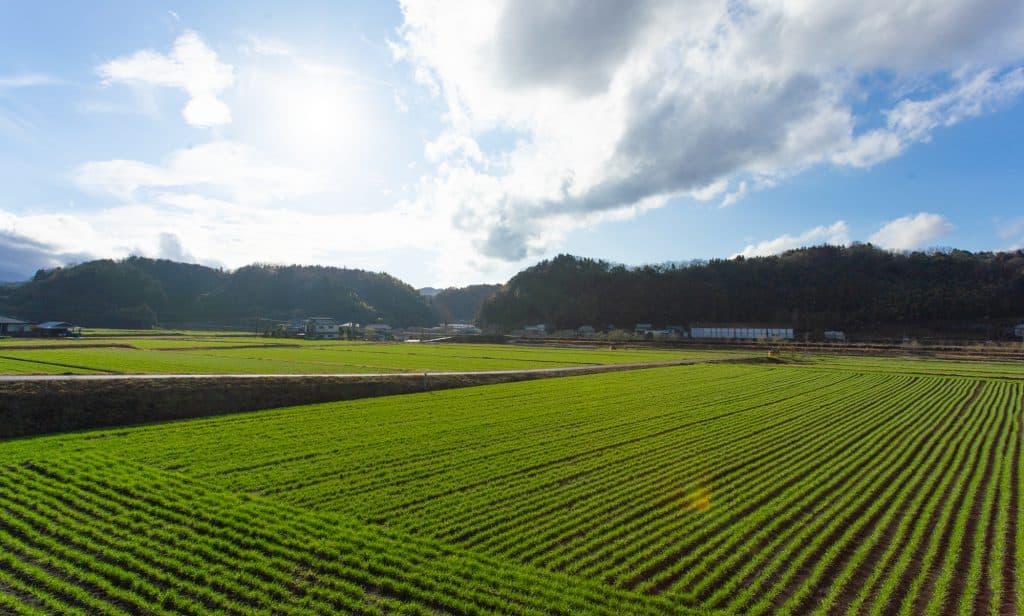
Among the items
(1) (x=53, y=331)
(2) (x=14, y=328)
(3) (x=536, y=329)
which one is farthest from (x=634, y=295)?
(2) (x=14, y=328)

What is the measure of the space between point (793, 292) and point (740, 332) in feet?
89.4

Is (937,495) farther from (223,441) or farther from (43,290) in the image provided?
(43,290)

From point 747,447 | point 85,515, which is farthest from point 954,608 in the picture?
point 85,515

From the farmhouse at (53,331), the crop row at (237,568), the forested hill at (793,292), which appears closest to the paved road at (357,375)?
the crop row at (237,568)

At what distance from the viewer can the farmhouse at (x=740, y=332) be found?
93.8 meters

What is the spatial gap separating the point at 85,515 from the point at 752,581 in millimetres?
12233

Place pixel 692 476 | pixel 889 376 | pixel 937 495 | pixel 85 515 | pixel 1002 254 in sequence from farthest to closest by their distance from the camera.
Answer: pixel 1002 254, pixel 889 376, pixel 692 476, pixel 937 495, pixel 85 515

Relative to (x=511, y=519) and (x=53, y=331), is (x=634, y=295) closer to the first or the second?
(x=53, y=331)

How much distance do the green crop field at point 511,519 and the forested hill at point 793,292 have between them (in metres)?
102

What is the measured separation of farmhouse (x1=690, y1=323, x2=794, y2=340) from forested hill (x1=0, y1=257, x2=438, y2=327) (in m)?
107

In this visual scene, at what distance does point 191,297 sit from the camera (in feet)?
566

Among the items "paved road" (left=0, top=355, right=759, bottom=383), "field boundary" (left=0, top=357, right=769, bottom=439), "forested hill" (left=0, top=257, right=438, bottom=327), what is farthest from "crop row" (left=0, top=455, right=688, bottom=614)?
"forested hill" (left=0, top=257, right=438, bottom=327)

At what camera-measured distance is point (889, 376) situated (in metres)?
38.8

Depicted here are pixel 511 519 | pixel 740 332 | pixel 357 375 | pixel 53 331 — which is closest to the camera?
pixel 511 519
